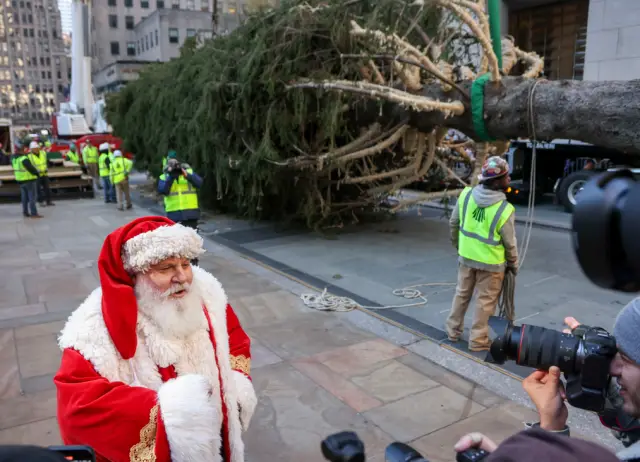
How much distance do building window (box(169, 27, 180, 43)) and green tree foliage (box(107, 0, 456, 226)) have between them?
4881 centimetres

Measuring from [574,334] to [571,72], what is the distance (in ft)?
55.5

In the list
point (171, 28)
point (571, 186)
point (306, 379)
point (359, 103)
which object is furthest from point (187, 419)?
point (171, 28)

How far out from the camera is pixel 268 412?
160 inches

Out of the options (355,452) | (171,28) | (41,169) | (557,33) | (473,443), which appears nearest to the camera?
(355,452)

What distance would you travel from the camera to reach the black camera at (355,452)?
1336mm

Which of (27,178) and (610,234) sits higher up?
(610,234)

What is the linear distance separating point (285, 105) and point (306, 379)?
5775 millimetres

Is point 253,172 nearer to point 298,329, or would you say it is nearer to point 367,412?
point 298,329

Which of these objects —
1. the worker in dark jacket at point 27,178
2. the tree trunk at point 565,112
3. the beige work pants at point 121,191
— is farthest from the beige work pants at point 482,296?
the worker in dark jacket at point 27,178

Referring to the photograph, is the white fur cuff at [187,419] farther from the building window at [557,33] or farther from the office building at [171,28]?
the office building at [171,28]

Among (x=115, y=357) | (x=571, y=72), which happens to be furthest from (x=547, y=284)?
(x=571, y=72)

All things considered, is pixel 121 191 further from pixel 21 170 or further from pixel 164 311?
pixel 164 311

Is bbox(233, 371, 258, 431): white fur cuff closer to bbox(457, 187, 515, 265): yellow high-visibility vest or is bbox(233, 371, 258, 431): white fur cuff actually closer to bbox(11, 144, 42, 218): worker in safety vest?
bbox(457, 187, 515, 265): yellow high-visibility vest

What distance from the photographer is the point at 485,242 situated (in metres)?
4.94
